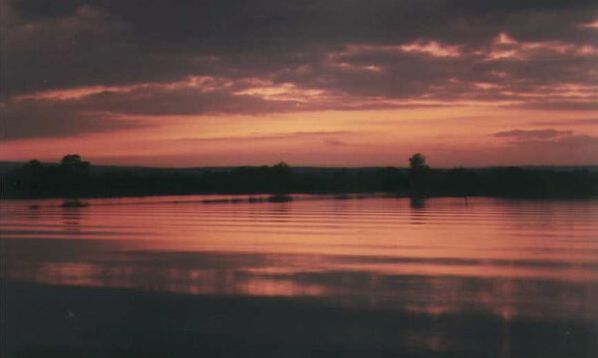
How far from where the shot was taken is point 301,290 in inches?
373

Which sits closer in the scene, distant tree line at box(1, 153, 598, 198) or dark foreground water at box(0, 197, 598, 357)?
dark foreground water at box(0, 197, 598, 357)

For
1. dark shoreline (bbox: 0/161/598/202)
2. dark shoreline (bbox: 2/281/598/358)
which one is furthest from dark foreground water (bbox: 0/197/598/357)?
dark shoreline (bbox: 0/161/598/202)

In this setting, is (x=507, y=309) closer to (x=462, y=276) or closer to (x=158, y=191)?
(x=462, y=276)

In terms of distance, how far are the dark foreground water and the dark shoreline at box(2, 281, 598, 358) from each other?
21mm

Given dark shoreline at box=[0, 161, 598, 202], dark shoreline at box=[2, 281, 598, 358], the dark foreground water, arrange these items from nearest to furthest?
dark shoreline at box=[2, 281, 598, 358]
the dark foreground water
dark shoreline at box=[0, 161, 598, 202]

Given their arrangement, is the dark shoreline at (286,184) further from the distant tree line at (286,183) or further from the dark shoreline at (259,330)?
the dark shoreline at (259,330)

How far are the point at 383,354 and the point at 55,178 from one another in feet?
120

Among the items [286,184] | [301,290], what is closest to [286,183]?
[286,184]

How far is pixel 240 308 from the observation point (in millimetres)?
8461

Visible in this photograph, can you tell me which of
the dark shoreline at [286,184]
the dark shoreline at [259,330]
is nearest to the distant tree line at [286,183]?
the dark shoreline at [286,184]

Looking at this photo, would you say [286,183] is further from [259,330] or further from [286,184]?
[259,330]

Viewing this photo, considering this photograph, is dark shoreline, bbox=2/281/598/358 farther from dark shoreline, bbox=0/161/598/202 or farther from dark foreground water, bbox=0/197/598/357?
dark shoreline, bbox=0/161/598/202

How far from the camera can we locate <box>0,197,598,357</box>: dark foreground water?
23.2ft

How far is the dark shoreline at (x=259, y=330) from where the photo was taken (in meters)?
6.81
